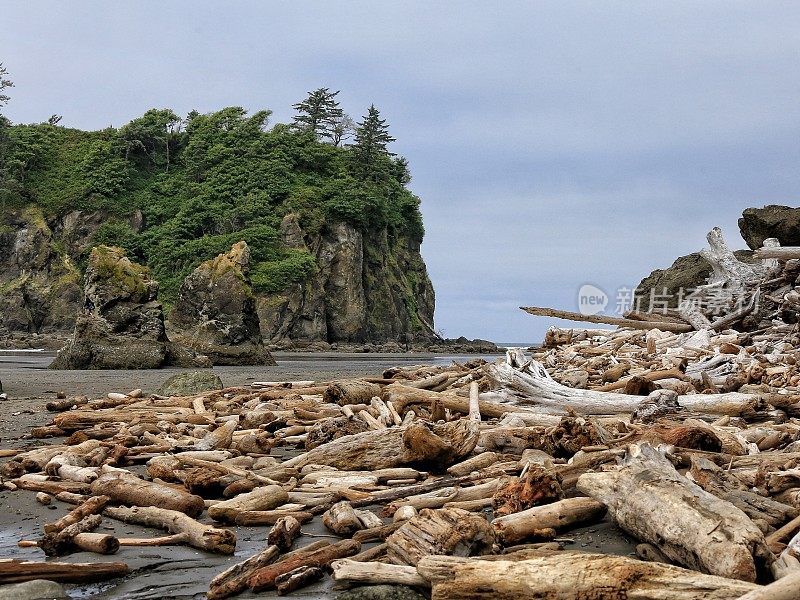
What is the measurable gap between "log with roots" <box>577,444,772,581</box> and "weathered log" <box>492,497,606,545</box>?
0.38ft

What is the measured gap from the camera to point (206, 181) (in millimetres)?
78625

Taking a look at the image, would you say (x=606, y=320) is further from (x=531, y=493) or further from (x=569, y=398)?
(x=531, y=493)

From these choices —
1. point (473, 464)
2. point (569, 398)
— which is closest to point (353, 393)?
point (569, 398)

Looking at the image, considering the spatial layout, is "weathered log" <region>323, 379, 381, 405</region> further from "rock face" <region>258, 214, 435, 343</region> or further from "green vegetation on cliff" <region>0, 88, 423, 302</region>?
"green vegetation on cliff" <region>0, 88, 423, 302</region>

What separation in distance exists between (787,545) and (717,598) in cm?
94

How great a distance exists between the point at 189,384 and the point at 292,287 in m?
54.8

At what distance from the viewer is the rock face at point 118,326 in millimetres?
25703

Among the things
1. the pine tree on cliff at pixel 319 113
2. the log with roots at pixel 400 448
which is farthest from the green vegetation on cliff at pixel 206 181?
the log with roots at pixel 400 448

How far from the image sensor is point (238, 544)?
4656 millimetres

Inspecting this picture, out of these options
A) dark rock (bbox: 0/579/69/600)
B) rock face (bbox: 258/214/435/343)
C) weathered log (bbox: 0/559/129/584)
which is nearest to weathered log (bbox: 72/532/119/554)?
weathered log (bbox: 0/559/129/584)

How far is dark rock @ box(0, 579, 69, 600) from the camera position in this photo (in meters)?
3.61

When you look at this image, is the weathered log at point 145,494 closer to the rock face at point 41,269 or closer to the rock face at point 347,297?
the rock face at point 347,297

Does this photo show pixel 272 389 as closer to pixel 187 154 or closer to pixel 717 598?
pixel 717 598

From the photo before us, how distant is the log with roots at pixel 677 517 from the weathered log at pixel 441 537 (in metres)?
0.79
